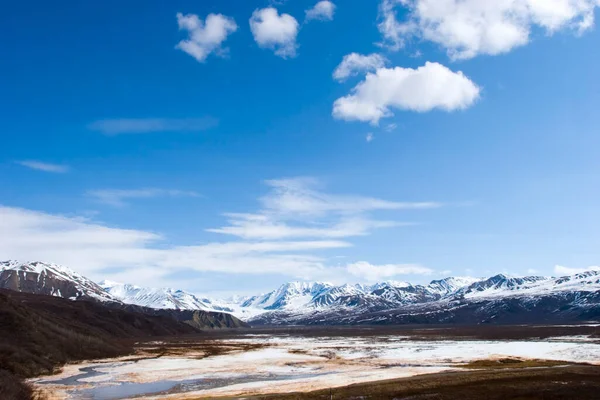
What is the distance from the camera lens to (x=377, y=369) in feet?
226

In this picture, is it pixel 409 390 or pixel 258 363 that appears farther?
pixel 258 363

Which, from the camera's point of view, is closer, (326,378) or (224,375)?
(326,378)

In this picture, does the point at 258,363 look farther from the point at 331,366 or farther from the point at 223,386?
the point at 223,386

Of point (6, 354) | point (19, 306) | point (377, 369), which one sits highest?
point (19, 306)

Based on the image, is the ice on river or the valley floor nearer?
the valley floor

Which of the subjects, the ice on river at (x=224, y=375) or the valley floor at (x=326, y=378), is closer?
the valley floor at (x=326, y=378)

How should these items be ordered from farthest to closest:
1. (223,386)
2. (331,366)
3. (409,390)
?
(331,366), (223,386), (409,390)

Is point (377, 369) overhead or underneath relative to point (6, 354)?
underneath

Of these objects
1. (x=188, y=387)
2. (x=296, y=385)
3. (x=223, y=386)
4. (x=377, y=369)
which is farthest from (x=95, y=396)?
(x=377, y=369)

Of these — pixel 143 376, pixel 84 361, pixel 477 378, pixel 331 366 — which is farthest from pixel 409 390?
pixel 84 361

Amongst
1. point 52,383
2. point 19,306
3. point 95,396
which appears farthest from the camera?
point 19,306

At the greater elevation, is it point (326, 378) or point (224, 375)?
point (224, 375)

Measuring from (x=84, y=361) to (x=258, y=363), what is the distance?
33.7 m

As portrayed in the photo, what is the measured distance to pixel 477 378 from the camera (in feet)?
169
